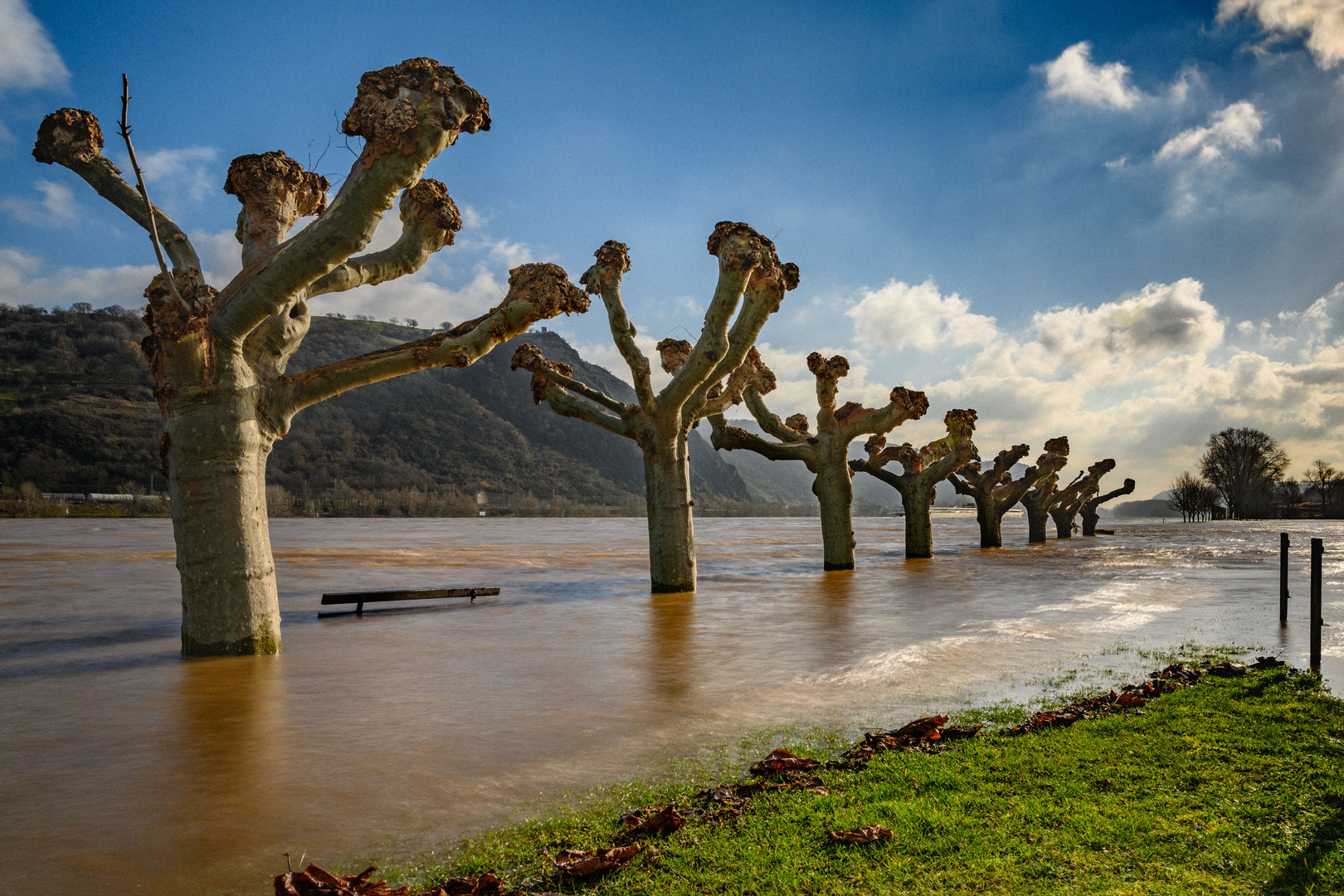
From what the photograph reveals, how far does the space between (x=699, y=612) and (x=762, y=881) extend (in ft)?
31.9

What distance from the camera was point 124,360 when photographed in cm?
12569

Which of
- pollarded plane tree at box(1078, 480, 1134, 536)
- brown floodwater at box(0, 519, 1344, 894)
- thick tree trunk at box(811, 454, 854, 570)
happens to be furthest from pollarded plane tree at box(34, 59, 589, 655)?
pollarded plane tree at box(1078, 480, 1134, 536)

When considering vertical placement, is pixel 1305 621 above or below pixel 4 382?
below

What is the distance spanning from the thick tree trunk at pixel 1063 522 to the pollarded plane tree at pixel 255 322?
1581 inches

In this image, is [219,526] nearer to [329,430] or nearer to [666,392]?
[666,392]

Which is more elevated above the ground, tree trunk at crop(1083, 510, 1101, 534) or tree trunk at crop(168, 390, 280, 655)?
tree trunk at crop(168, 390, 280, 655)

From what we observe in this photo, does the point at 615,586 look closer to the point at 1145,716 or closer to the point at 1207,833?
the point at 1145,716

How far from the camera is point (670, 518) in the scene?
1541 cm

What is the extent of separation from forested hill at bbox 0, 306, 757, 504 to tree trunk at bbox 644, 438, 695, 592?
10536cm

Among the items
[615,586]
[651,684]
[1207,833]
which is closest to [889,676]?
[651,684]

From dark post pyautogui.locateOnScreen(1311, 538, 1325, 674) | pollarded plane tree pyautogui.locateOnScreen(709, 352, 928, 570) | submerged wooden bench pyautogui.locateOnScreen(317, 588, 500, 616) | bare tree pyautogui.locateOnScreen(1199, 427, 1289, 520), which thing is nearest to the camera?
dark post pyautogui.locateOnScreen(1311, 538, 1325, 674)

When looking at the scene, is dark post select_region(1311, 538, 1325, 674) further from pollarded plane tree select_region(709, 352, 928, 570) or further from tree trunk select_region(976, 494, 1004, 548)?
tree trunk select_region(976, 494, 1004, 548)

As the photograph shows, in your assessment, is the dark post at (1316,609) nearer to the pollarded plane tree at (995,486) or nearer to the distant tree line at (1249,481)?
the pollarded plane tree at (995,486)

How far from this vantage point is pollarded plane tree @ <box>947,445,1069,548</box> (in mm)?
30688
